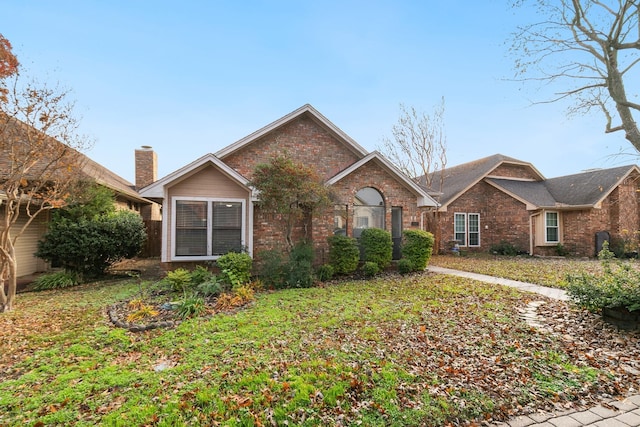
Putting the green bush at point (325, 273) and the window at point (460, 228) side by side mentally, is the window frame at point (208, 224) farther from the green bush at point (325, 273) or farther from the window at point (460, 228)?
the window at point (460, 228)

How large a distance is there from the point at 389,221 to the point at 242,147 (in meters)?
6.75

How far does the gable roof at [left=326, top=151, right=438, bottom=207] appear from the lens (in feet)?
35.3

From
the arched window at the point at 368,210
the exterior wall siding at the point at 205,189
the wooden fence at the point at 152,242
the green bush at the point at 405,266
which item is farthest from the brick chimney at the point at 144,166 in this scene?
the green bush at the point at 405,266

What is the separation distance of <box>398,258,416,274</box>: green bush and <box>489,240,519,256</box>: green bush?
10.3 m

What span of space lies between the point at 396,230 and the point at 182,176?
836 centimetres

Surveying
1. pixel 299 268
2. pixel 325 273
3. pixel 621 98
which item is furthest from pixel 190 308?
pixel 621 98

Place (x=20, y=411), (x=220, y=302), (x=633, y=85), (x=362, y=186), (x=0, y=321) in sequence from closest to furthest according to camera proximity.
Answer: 1. (x=20, y=411)
2. (x=0, y=321)
3. (x=220, y=302)
4. (x=633, y=85)
5. (x=362, y=186)

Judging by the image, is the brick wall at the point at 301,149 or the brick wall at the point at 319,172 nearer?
the brick wall at the point at 319,172

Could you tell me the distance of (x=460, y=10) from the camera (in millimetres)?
9859

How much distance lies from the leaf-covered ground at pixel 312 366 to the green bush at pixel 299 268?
2517mm

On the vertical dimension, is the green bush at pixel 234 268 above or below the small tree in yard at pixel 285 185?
below

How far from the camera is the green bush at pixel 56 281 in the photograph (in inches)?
358

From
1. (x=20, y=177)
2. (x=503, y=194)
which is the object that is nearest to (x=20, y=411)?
(x=20, y=177)

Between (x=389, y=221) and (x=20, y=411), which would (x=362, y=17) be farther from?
(x=20, y=411)
